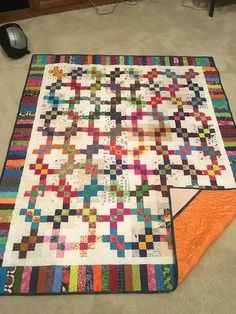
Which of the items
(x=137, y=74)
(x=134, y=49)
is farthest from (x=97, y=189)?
(x=134, y=49)

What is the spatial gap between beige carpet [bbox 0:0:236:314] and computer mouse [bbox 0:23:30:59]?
6 cm

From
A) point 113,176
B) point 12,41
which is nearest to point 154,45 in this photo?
point 12,41

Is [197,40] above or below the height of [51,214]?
above

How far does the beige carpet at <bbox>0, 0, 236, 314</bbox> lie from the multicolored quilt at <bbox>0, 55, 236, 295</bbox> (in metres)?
0.06

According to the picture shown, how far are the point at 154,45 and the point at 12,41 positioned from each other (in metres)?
1.09

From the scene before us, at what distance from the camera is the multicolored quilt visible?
1.63 meters

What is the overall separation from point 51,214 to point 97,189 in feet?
0.91

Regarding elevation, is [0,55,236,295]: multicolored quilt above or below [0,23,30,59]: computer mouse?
below

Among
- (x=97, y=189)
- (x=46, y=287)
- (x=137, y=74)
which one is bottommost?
(x=46, y=287)

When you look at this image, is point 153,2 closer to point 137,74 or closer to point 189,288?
point 137,74

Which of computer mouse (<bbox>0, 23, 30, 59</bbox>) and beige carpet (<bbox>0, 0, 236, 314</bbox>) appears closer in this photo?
beige carpet (<bbox>0, 0, 236, 314</bbox>)

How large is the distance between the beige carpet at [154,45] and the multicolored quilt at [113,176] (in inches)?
2.3

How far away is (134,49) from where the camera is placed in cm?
277

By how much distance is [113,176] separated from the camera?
1.95 meters
